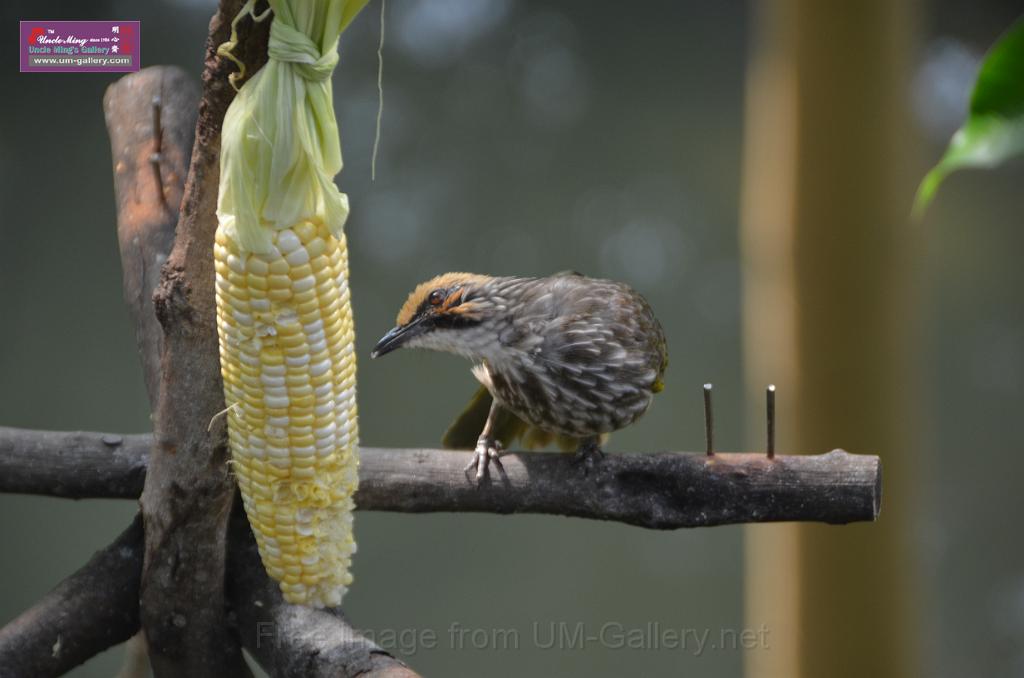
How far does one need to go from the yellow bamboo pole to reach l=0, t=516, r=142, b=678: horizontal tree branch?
1.00m

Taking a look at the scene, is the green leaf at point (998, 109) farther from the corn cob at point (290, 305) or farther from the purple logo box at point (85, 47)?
the purple logo box at point (85, 47)

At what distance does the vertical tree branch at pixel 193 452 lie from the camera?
1.03m

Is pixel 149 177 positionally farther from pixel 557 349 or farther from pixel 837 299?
pixel 837 299

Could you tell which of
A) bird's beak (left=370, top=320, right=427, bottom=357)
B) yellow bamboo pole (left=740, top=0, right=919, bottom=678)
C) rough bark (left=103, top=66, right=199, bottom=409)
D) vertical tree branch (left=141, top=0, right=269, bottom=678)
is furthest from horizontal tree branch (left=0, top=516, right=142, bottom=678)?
yellow bamboo pole (left=740, top=0, right=919, bottom=678)

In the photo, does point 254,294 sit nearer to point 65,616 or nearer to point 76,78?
point 65,616

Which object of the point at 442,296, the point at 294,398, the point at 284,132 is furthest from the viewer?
the point at 442,296

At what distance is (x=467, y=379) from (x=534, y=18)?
937 mm

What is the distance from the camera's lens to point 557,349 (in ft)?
4.76

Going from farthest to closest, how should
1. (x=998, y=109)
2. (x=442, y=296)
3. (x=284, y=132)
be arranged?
1. (x=442, y=296)
2. (x=284, y=132)
3. (x=998, y=109)

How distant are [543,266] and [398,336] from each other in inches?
53.4

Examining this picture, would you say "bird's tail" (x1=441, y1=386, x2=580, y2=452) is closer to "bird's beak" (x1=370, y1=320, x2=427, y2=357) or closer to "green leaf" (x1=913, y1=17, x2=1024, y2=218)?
"bird's beak" (x1=370, y1=320, x2=427, y2=357)

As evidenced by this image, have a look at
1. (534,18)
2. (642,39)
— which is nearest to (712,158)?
(642,39)

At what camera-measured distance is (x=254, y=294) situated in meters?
1.01

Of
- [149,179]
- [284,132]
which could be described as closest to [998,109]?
[284,132]
